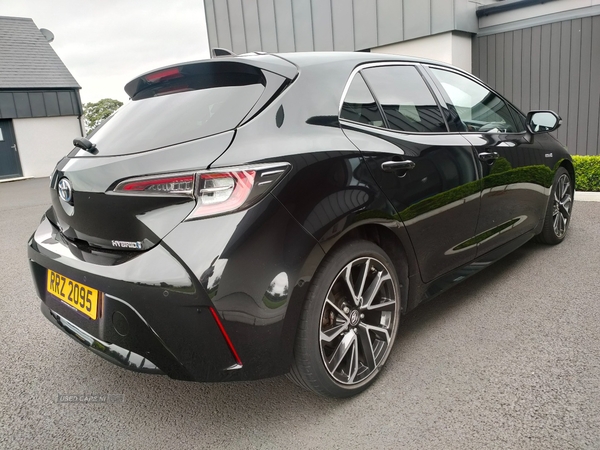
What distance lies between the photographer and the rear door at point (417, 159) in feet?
7.63

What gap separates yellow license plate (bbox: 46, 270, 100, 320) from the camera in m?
1.96

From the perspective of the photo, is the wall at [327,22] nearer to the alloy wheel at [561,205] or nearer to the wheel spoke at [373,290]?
the alloy wheel at [561,205]

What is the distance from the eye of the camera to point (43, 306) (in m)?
2.44

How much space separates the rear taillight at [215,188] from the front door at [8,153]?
72.8 feet

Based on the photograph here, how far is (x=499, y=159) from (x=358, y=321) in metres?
1.62

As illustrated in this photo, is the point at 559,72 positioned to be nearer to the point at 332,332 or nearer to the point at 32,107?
the point at 332,332

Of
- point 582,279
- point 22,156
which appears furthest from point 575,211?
point 22,156

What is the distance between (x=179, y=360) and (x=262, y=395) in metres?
0.68

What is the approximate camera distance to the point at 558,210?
4246mm

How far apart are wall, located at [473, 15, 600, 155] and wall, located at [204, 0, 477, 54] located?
882 mm

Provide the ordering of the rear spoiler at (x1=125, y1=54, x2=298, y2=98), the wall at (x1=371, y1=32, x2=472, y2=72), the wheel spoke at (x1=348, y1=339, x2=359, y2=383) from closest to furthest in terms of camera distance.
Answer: the rear spoiler at (x1=125, y1=54, x2=298, y2=98)
the wheel spoke at (x1=348, y1=339, x2=359, y2=383)
the wall at (x1=371, y1=32, x2=472, y2=72)

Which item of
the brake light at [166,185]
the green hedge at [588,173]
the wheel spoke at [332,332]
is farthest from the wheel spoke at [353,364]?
the green hedge at [588,173]

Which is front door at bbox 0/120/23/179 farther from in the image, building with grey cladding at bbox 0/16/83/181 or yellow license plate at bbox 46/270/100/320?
yellow license plate at bbox 46/270/100/320

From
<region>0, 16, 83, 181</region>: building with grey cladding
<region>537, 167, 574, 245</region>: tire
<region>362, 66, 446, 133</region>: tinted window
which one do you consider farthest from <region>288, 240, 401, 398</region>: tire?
<region>0, 16, 83, 181</region>: building with grey cladding
